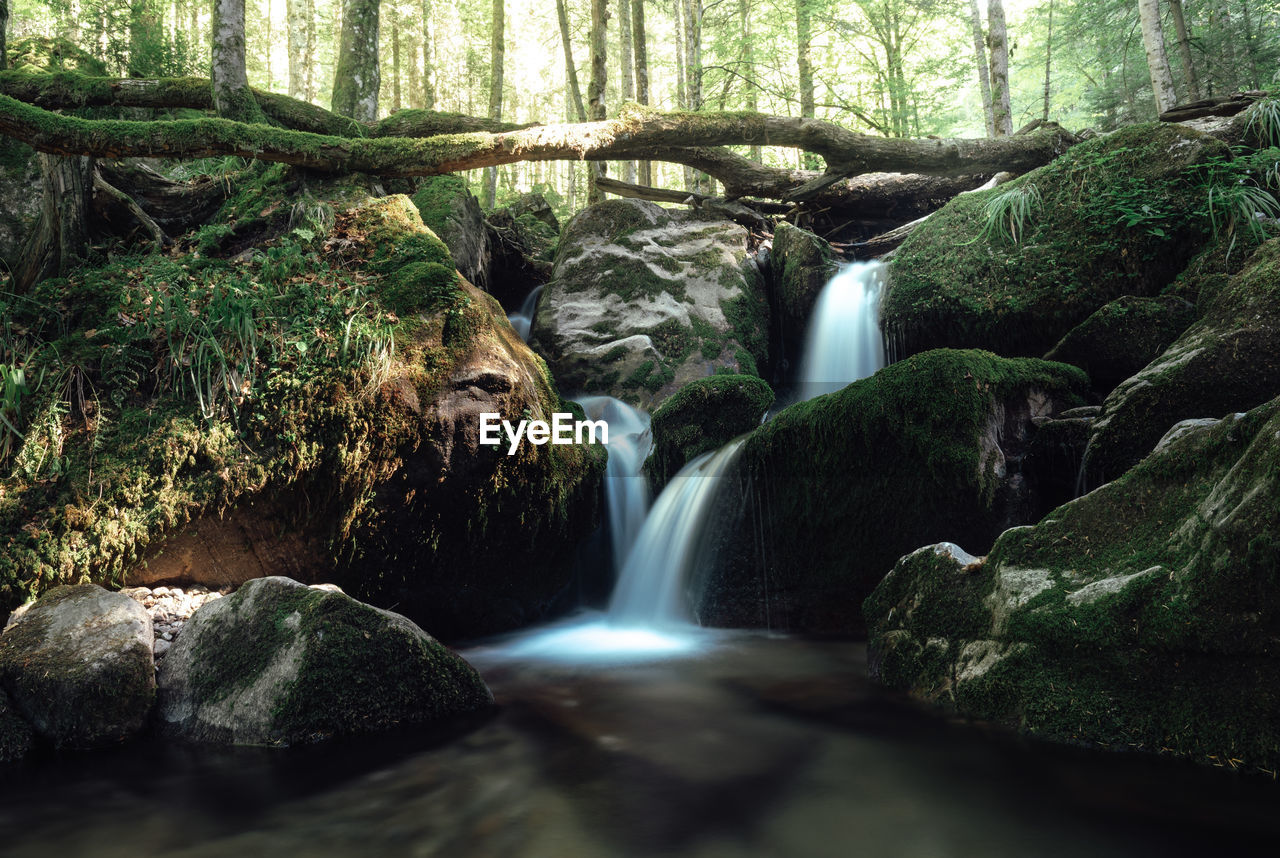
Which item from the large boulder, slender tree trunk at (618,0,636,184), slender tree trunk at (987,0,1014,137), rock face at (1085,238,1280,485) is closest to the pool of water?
the large boulder

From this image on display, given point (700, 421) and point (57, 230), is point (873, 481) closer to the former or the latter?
point (700, 421)

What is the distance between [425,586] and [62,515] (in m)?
2.24

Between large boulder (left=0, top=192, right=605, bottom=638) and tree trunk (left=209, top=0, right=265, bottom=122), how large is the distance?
2.46 m

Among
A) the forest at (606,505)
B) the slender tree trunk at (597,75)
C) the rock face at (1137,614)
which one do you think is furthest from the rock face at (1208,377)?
the slender tree trunk at (597,75)

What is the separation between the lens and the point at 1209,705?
2.65 m

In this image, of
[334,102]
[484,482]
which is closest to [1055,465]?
[484,482]

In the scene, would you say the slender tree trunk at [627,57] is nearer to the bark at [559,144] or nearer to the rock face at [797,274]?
the bark at [559,144]

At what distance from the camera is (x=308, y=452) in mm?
4746

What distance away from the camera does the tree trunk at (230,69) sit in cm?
743

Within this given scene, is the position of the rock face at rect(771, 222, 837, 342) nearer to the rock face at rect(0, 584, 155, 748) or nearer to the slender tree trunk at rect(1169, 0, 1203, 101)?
the rock face at rect(0, 584, 155, 748)

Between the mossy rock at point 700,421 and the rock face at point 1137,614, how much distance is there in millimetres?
2930

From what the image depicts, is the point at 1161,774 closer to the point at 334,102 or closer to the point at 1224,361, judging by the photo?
the point at 1224,361

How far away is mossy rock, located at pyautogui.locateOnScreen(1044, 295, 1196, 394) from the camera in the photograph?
5.47m

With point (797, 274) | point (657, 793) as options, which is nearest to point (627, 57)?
point (797, 274)
